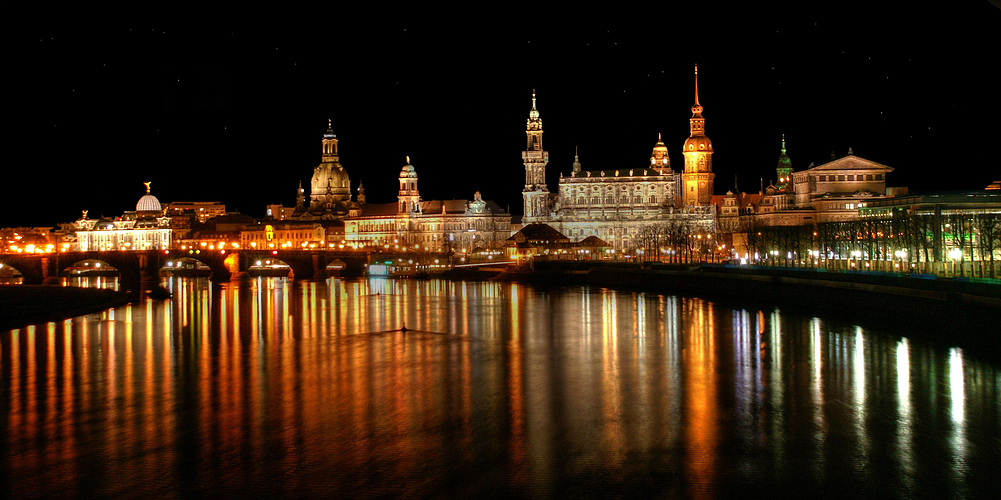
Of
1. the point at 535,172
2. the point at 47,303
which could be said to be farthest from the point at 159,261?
the point at 535,172

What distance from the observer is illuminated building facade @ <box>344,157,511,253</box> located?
132m

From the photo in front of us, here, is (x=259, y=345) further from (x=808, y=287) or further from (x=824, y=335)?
(x=808, y=287)

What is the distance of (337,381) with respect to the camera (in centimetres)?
2723

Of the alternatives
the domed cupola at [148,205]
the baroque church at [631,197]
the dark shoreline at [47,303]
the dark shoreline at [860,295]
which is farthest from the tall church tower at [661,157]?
the domed cupola at [148,205]

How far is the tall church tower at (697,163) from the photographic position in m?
118

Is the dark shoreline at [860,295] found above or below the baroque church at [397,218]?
below

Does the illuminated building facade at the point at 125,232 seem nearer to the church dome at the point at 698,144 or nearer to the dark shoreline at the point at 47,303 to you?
the church dome at the point at 698,144

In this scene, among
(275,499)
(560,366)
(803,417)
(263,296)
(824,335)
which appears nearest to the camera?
(275,499)

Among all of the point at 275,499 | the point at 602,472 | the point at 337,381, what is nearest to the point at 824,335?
the point at 337,381

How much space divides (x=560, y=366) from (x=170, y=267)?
106 meters

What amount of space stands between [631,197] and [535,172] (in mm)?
13657

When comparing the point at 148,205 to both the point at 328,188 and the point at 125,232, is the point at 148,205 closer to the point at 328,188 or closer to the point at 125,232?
the point at 125,232

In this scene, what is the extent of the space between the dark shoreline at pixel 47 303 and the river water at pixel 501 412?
4435 millimetres

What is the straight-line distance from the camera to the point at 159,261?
8681cm
